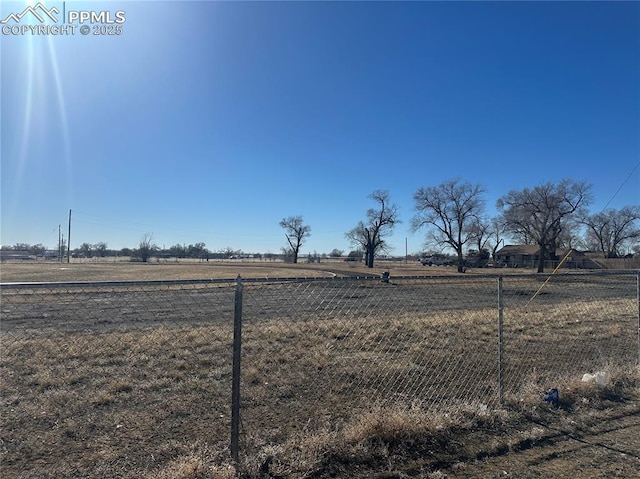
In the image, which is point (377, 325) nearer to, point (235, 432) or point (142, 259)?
point (235, 432)

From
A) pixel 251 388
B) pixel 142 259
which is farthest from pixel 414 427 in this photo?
pixel 142 259

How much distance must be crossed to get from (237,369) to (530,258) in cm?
8752

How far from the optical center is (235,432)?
310cm

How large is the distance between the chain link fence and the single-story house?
56.0 m

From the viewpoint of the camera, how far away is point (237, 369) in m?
3.11

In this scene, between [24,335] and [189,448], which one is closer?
[189,448]

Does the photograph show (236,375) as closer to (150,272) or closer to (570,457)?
(570,457)

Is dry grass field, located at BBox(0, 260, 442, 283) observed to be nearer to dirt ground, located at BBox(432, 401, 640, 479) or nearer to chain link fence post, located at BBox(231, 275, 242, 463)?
chain link fence post, located at BBox(231, 275, 242, 463)

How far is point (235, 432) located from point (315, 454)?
0.67m

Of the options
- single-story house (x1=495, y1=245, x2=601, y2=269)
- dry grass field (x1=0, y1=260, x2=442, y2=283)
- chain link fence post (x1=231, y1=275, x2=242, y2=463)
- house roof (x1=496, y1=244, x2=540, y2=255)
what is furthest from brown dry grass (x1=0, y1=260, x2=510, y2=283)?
house roof (x1=496, y1=244, x2=540, y2=255)

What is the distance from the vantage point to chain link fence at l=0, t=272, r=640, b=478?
11.6ft

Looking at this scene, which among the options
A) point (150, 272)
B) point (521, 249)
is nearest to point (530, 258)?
point (521, 249)

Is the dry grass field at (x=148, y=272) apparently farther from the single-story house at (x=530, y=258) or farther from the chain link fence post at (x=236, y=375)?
the single-story house at (x=530, y=258)

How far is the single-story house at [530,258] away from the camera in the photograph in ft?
217
